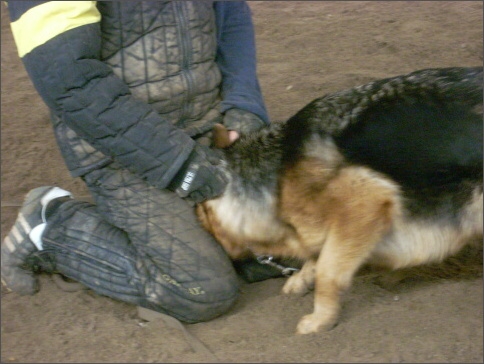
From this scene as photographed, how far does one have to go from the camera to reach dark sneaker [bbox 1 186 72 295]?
3369mm

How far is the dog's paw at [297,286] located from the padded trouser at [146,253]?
0.90 ft

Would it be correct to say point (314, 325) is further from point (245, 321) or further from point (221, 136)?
point (221, 136)

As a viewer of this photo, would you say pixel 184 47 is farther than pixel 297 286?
No

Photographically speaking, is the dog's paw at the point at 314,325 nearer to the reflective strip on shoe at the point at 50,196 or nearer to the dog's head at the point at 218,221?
the dog's head at the point at 218,221

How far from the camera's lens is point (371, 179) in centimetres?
292

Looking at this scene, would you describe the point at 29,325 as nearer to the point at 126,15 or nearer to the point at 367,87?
the point at 126,15

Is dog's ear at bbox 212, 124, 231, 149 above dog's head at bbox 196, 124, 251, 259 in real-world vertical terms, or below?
above

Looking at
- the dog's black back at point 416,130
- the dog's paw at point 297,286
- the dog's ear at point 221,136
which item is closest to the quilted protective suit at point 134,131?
the dog's ear at point 221,136

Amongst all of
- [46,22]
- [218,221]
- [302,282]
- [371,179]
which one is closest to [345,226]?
[371,179]

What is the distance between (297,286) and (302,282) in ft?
0.11

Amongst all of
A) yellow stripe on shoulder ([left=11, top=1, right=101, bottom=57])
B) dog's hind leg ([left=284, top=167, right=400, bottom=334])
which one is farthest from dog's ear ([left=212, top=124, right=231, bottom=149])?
yellow stripe on shoulder ([left=11, top=1, right=101, bottom=57])

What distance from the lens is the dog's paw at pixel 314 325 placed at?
2.95 metres

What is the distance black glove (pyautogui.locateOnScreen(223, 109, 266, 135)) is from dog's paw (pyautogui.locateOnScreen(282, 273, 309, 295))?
32.4 inches

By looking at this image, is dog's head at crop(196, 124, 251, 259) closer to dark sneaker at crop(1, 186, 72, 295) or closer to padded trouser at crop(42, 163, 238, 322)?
padded trouser at crop(42, 163, 238, 322)
